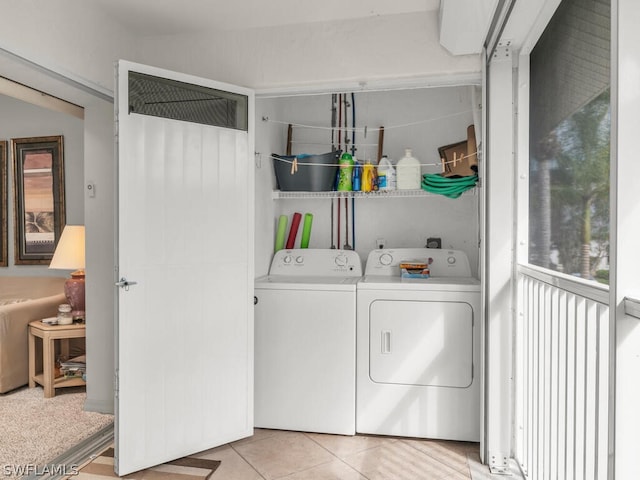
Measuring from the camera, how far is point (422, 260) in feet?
10.1

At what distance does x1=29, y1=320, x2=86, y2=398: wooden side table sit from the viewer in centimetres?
325

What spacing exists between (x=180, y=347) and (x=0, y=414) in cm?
153

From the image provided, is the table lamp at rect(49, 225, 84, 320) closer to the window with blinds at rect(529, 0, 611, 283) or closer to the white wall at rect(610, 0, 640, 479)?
the window with blinds at rect(529, 0, 611, 283)

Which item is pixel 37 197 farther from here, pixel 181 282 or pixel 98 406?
pixel 181 282

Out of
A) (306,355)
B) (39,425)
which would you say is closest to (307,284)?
(306,355)

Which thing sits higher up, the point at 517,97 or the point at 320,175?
the point at 517,97

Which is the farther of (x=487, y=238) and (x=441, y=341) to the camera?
(x=441, y=341)

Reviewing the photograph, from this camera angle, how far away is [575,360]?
5.01 feet

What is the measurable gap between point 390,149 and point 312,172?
2.09ft

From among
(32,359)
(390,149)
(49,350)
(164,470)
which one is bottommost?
(164,470)

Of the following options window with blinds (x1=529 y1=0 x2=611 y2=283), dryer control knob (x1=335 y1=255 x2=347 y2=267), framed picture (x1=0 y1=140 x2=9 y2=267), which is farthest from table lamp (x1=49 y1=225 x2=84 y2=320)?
window with blinds (x1=529 y1=0 x2=611 y2=283)

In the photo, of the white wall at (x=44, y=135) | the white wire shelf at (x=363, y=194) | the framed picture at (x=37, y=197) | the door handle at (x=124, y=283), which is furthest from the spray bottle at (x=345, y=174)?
the framed picture at (x=37, y=197)

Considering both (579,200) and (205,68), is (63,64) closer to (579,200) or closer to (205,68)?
(205,68)

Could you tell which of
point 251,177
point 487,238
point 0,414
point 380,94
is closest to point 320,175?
point 251,177
